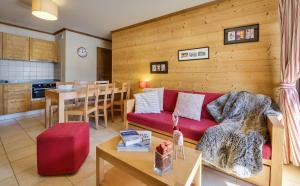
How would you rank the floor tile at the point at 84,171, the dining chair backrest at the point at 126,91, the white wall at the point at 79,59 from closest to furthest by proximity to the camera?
the floor tile at the point at 84,171 → the dining chair backrest at the point at 126,91 → the white wall at the point at 79,59

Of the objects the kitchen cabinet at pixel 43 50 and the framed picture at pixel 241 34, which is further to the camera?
the kitchen cabinet at pixel 43 50

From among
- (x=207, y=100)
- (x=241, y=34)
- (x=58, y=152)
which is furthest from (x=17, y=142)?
(x=241, y=34)

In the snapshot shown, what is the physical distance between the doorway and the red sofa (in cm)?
292

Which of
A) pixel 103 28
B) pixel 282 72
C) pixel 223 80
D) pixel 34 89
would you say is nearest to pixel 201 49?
pixel 223 80

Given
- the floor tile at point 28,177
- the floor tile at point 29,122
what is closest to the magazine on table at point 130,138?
the floor tile at point 28,177

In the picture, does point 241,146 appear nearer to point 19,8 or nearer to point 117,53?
point 117,53

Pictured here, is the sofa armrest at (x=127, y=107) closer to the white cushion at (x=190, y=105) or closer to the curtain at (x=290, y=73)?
Answer: the white cushion at (x=190, y=105)

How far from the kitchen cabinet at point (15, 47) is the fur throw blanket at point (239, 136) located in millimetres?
4537

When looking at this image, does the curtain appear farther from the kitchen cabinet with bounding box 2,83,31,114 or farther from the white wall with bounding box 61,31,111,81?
the kitchen cabinet with bounding box 2,83,31,114

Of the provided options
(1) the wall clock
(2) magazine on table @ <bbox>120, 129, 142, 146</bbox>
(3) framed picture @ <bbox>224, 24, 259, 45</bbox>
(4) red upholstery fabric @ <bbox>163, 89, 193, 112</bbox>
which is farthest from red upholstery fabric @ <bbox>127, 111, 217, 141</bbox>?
(1) the wall clock

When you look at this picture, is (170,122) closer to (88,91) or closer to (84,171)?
(84,171)

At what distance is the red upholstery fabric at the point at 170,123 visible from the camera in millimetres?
1870

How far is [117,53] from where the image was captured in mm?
4320

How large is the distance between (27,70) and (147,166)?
4673 millimetres
